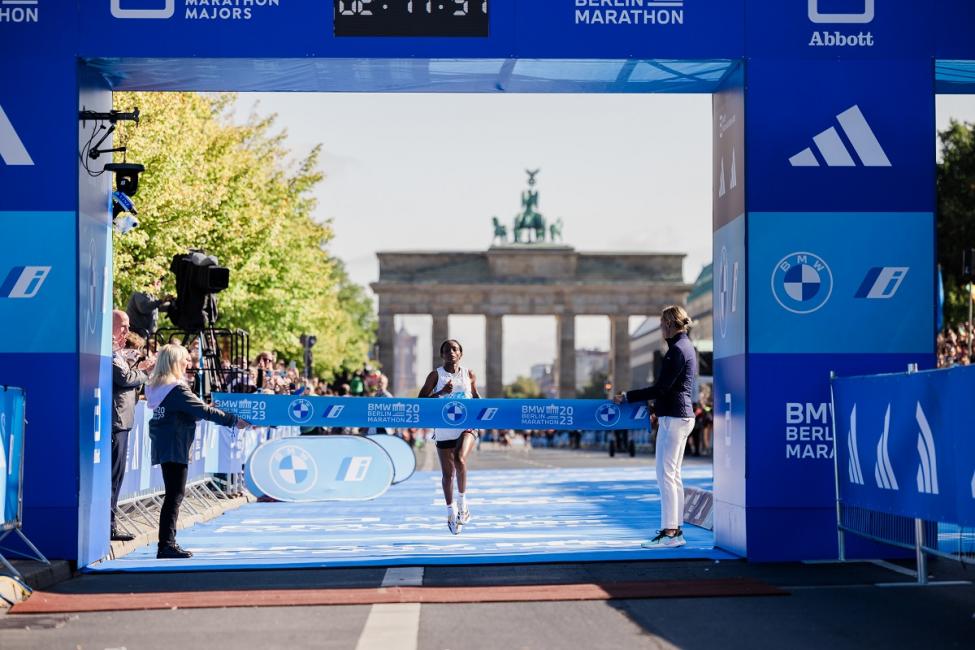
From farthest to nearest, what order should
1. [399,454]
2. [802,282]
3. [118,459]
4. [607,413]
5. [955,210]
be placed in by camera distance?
[955,210]
[399,454]
[118,459]
[607,413]
[802,282]

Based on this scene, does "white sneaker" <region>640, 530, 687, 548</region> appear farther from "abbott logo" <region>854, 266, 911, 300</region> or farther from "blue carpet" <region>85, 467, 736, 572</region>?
"abbott logo" <region>854, 266, 911, 300</region>

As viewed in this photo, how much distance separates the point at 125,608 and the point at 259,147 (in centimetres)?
3278

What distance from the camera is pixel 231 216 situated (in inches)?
1298

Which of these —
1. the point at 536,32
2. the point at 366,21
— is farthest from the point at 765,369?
the point at 366,21

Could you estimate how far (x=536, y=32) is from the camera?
1141cm

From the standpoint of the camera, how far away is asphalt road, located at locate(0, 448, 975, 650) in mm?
7684

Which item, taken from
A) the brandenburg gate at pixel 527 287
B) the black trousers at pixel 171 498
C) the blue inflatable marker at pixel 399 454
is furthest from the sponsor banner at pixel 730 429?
the brandenburg gate at pixel 527 287

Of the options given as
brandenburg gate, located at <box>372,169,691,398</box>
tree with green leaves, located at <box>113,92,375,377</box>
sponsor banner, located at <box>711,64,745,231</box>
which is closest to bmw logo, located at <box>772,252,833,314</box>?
sponsor banner, located at <box>711,64,745,231</box>

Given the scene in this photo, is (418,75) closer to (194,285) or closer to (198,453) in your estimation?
(194,285)

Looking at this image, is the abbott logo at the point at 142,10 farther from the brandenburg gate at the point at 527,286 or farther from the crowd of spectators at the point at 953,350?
the brandenburg gate at the point at 527,286

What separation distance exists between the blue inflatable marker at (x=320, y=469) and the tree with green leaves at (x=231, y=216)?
8.70m

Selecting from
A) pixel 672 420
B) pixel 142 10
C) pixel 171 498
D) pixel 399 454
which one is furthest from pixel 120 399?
pixel 399 454

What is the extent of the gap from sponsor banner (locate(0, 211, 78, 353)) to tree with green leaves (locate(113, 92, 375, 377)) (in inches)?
557

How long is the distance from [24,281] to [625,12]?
500cm
